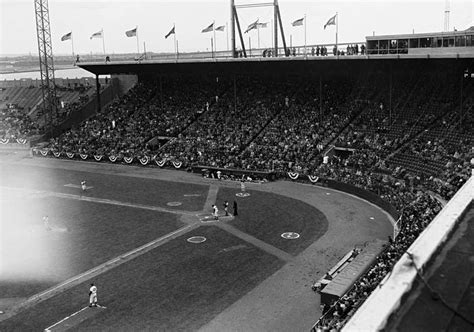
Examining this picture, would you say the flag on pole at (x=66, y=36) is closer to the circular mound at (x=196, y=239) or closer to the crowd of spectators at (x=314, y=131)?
the crowd of spectators at (x=314, y=131)

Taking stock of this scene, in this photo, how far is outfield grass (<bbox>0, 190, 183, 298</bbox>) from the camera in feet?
86.7

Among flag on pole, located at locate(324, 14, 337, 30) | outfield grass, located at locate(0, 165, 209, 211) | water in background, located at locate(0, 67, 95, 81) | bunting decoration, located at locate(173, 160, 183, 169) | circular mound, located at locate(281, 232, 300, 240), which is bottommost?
circular mound, located at locate(281, 232, 300, 240)

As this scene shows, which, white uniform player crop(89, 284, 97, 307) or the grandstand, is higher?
the grandstand

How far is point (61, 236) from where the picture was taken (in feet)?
108

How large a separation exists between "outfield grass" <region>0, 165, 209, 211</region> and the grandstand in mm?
5257

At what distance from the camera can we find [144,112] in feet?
223

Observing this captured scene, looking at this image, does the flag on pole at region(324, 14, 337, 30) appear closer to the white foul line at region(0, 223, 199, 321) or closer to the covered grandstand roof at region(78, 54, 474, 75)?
the covered grandstand roof at region(78, 54, 474, 75)

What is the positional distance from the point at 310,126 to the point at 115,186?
Result: 2043 cm

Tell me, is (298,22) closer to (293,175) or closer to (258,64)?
(258,64)

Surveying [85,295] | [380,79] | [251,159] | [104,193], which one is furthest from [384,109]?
[85,295]

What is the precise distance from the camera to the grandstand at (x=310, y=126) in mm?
38219

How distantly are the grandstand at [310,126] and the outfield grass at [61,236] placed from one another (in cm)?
1306

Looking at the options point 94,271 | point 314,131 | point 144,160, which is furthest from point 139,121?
point 94,271

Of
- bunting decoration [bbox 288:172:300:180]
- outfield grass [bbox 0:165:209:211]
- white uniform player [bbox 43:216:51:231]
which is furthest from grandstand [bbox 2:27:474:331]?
white uniform player [bbox 43:216:51:231]
